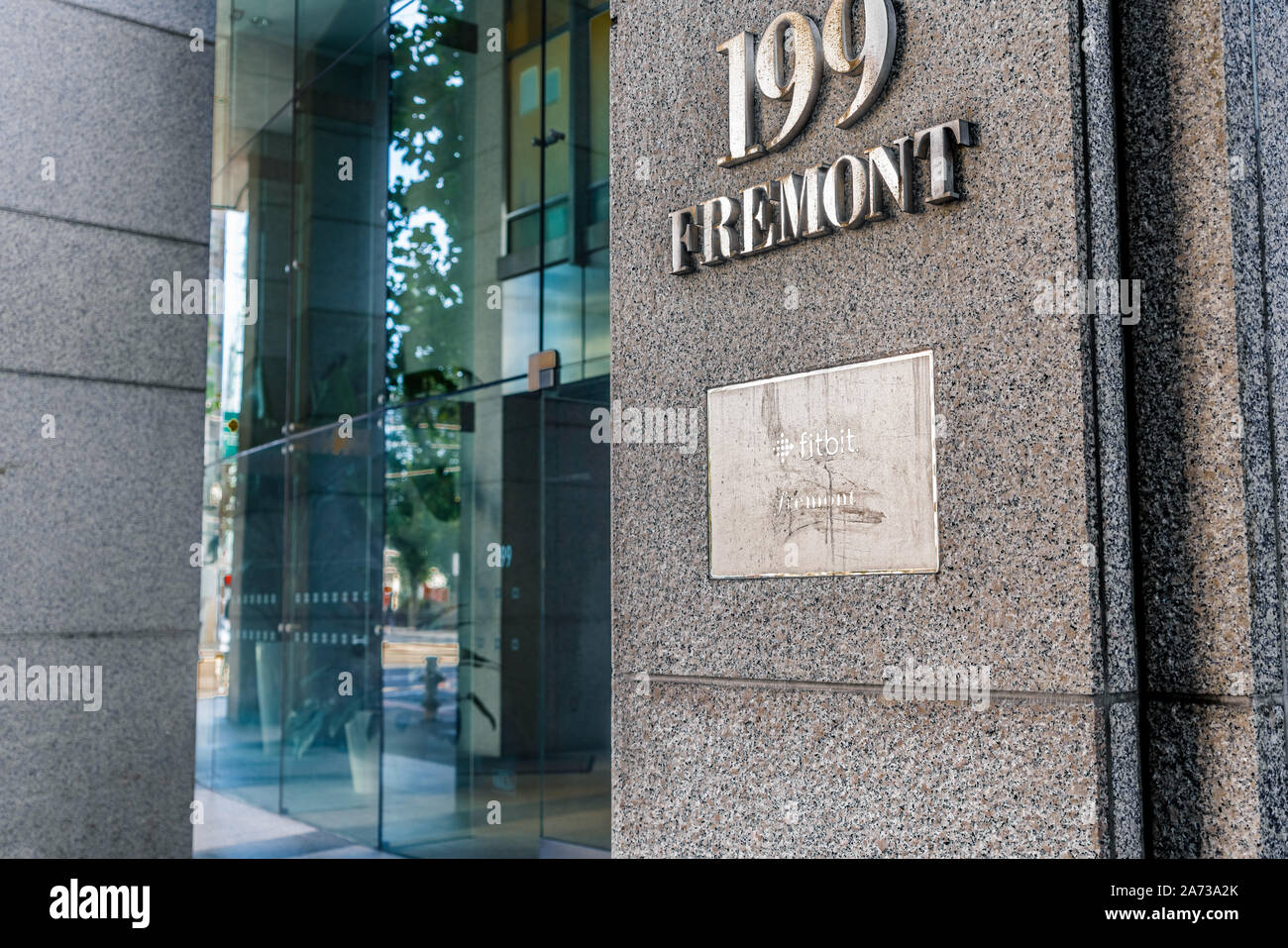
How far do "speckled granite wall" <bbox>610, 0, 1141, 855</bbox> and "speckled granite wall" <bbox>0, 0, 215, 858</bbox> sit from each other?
330 cm

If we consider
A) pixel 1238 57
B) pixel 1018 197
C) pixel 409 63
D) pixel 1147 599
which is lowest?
pixel 1147 599

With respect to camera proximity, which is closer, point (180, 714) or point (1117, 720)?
point (1117, 720)

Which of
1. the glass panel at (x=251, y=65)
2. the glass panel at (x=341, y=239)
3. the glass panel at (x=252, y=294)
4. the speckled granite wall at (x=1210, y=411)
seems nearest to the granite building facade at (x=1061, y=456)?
the speckled granite wall at (x=1210, y=411)

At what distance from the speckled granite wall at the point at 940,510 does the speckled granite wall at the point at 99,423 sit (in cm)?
330

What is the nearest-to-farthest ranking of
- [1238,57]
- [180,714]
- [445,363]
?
[1238,57], [180,714], [445,363]

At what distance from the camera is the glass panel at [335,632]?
9992 mm

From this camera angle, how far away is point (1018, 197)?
281cm

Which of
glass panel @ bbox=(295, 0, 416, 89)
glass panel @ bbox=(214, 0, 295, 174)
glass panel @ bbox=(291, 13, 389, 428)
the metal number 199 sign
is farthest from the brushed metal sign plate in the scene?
glass panel @ bbox=(214, 0, 295, 174)

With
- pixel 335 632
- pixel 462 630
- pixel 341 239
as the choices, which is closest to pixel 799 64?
pixel 462 630

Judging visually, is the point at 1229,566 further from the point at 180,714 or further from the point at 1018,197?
the point at 180,714

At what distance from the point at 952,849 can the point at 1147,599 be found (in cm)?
73

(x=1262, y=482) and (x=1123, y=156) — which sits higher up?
(x=1123, y=156)

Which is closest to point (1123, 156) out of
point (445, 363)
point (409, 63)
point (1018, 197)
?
point (1018, 197)

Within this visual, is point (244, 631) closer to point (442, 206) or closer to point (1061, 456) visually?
point (442, 206)
